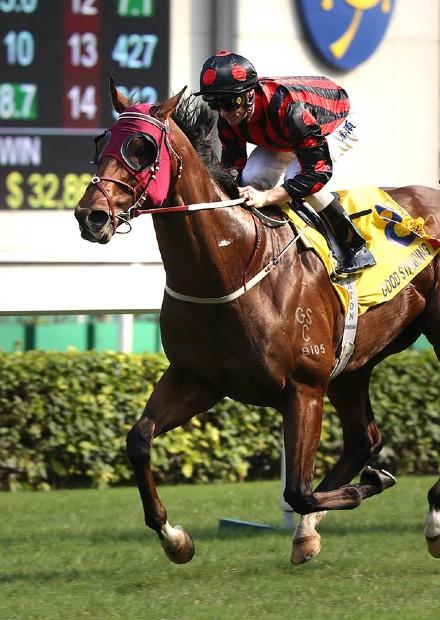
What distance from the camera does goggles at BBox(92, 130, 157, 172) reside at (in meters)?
4.20

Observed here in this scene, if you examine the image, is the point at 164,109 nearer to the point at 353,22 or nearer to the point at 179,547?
the point at 179,547

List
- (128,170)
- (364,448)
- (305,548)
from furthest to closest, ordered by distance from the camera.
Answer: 1. (364,448)
2. (305,548)
3. (128,170)

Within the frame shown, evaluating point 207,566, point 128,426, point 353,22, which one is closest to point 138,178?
point 207,566

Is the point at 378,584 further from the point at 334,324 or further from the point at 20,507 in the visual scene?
the point at 20,507

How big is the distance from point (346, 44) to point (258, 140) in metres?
4.63

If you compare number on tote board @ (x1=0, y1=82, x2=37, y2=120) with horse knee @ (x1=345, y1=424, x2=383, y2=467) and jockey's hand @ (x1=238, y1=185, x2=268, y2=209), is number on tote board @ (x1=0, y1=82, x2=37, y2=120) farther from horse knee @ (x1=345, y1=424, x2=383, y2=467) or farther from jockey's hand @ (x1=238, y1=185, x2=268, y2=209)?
jockey's hand @ (x1=238, y1=185, x2=268, y2=209)

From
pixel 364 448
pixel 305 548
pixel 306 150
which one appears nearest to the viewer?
pixel 306 150

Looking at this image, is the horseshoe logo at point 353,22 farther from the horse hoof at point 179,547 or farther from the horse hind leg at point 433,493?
the horse hoof at point 179,547

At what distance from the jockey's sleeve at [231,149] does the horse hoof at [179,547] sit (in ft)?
4.38

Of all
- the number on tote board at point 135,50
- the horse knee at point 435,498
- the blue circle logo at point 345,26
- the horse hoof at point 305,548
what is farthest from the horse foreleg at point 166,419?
the blue circle logo at point 345,26

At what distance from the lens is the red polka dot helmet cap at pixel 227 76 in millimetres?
4531

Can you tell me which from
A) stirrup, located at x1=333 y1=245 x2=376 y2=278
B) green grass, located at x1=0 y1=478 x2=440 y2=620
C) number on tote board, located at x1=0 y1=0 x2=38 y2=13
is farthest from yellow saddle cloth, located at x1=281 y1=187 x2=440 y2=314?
number on tote board, located at x1=0 y1=0 x2=38 y2=13

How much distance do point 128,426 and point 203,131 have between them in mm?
3352

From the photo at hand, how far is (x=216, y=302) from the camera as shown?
14.8ft
